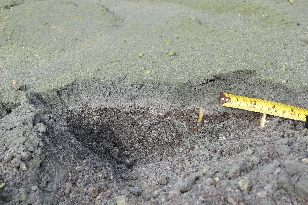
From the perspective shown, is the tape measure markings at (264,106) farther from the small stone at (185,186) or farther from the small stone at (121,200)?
the small stone at (121,200)

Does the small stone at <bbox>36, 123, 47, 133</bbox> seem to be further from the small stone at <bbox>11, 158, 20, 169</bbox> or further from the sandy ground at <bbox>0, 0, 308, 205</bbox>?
Result: the small stone at <bbox>11, 158, 20, 169</bbox>

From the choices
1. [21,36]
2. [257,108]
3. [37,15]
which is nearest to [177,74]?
[257,108]

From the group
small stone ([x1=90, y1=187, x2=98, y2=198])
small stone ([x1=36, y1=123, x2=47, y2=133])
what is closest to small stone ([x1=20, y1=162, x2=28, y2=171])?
small stone ([x1=36, y1=123, x2=47, y2=133])

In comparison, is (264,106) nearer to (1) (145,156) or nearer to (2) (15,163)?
(1) (145,156)

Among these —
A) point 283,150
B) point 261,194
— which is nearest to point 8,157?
point 261,194

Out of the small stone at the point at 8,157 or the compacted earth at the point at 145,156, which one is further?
the small stone at the point at 8,157

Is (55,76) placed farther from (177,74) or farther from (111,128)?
(177,74)

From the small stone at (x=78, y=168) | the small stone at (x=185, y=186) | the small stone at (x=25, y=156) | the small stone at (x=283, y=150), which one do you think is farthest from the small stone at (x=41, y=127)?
the small stone at (x=283, y=150)
